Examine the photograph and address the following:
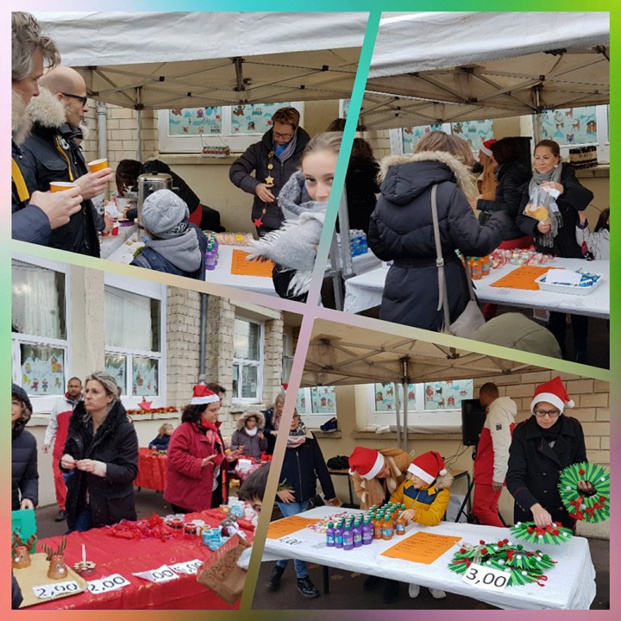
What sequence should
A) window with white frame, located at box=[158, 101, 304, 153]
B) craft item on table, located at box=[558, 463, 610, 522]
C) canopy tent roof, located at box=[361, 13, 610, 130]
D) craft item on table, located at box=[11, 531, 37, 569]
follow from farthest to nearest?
window with white frame, located at box=[158, 101, 304, 153] < craft item on table, located at box=[558, 463, 610, 522] < craft item on table, located at box=[11, 531, 37, 569] < canopy tent roof, located at box=[361, 13, 610, 130]

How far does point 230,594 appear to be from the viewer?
256cm

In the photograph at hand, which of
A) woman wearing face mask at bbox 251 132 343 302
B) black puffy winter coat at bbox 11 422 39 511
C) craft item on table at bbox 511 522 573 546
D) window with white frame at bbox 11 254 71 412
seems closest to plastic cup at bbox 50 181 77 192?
window with white frame at bbox 11 254 71 412

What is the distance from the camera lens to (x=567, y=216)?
2678mm

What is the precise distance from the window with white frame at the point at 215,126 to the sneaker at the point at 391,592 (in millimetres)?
1695

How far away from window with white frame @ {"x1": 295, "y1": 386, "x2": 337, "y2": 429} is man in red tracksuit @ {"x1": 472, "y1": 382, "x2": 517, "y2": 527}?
0.57m

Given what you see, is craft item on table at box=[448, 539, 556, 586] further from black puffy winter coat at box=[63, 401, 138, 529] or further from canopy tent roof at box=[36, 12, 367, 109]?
canopy tent roof at box=[36, 12, 367, 109]

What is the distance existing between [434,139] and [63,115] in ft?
4.26

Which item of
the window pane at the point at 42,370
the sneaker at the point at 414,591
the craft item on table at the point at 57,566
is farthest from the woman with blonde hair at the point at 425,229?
the craft item on table at the point at 57,566

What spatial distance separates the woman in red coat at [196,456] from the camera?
261cm

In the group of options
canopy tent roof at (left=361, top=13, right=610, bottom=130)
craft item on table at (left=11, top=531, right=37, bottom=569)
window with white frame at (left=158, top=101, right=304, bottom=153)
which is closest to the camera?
canopy tent roof at (left=361, top=13, right=610, bottom=130)

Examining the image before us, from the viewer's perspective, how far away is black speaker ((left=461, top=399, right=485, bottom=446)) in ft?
8.90

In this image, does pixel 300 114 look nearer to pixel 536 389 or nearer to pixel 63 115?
pixel 63 115

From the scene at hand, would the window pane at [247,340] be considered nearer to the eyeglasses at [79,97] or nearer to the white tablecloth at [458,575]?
the white tablecloth at [458,575]

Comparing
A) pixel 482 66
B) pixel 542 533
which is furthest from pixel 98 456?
pixel 482 66
